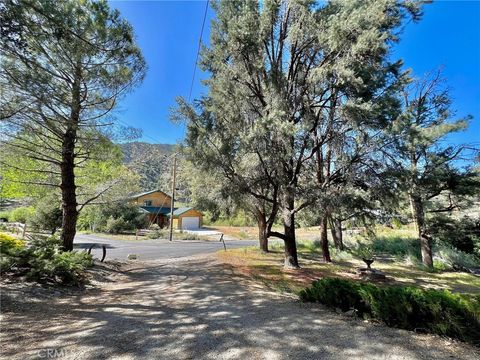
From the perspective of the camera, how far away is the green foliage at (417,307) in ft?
11.1

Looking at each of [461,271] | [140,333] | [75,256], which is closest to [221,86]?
[75,256]

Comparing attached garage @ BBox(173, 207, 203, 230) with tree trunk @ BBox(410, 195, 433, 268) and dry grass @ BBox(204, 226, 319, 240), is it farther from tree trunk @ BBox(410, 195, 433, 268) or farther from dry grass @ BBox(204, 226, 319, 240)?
tree trunk @ BBox(410, 195, 433, 268)

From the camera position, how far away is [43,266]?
19.2 feet

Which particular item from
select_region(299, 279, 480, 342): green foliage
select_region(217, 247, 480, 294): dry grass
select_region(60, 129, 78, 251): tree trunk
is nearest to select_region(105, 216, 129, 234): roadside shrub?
select_region(217, 247, 480, 294): dry grass

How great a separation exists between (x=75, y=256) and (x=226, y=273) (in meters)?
4.58

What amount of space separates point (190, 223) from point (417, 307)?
37.6m

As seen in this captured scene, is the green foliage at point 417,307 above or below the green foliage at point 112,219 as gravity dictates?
below

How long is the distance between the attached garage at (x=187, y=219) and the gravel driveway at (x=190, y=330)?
108 ft

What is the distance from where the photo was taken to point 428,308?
12.0 ft

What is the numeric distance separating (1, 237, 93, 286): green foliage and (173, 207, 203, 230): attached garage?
3189cm

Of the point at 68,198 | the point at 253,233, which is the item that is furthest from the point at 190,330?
the point at 253,233

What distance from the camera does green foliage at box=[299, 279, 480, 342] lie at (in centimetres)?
338

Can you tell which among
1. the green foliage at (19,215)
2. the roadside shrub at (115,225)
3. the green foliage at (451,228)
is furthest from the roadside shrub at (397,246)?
the green foliage at (19,215)

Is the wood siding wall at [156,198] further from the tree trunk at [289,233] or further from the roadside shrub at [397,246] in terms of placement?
the tree trunk at [289,233]
